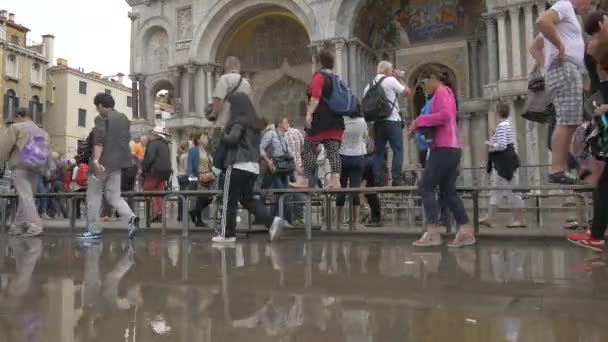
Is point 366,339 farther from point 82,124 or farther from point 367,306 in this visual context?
point 82,124

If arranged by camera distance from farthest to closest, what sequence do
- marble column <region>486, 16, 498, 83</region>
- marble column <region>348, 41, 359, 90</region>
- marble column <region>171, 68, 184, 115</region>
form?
marble column <region>171, 68, 184, 115</region> → marble column <region>348, 41, 359, 90</region> → marble column <region>486, 16, 498, 83</region>

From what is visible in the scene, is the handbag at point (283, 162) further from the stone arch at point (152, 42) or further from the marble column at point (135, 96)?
the marble column at point (135, 96)

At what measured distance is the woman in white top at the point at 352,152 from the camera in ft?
22.7

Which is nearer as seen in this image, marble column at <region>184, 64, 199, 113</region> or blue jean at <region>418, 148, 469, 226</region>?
blue jean at <region>418, 148, 469, 226</region>

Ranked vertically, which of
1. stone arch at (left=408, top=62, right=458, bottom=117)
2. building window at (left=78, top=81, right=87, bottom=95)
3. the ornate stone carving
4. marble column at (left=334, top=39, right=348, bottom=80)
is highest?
building window at (left=78, top=81, right=87, bottom=95)

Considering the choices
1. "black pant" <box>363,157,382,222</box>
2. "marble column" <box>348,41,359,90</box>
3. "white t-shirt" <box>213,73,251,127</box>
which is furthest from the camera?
"marble column" <box>348,41,359,90</box>

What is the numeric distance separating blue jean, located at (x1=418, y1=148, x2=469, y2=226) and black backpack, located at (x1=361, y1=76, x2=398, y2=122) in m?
1.87

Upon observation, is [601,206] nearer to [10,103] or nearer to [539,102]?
[539,102]

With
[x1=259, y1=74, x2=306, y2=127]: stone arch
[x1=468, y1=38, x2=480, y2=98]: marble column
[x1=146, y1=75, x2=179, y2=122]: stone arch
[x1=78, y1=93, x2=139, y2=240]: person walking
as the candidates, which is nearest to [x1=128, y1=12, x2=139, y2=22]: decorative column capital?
[x1=146, y1=75, x2=179, y2=122]: stone arch

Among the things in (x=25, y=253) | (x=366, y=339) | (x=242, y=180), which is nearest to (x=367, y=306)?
(x=366, y=339)

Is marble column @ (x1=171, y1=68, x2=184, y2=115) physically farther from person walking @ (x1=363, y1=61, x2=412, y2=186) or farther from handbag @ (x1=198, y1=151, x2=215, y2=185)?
person walking @ (x1=363, y1=61, x2=412, y2=186)

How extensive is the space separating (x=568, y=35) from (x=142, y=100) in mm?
22176

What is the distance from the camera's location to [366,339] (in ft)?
7.25

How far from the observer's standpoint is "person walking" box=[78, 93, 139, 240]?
6602mm
